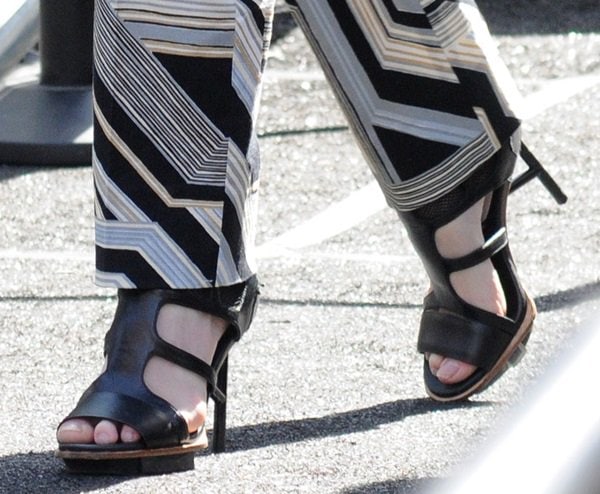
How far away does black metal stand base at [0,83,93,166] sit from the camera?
2934 millimetres

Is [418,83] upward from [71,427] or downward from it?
upward

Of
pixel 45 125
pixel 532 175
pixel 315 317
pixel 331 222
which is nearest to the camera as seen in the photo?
pixel 315 317

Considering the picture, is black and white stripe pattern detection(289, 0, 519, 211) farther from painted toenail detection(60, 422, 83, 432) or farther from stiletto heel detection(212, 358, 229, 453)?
painted toenail detection(60, 422, 83, 432)

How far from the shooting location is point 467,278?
4.77ft

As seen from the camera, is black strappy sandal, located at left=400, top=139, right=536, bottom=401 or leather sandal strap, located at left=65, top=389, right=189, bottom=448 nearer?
leather sandal strap, located at left=65, top=389, right=189, bottom=448

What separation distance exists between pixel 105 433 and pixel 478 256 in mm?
517

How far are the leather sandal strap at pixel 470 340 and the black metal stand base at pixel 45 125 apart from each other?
1623 mm

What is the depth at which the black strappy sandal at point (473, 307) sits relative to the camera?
142 cm

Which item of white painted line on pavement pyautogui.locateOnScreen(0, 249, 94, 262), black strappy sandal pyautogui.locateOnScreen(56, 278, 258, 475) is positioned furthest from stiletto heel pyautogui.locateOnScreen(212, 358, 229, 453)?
white painted line on pavement pyautogui.locateOnScreen(0, 249, 94, 262)

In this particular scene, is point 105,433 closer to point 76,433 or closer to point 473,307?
point 76,433

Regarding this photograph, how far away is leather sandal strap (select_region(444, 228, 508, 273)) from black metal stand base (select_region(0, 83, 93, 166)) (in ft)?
5.34

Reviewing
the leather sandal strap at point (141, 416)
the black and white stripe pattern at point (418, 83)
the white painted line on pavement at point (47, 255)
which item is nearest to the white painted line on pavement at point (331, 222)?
the white painted line on pavement at point (47, 255)

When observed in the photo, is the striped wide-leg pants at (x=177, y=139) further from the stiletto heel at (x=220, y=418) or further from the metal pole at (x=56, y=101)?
the metal pole at (x=56, y=101)

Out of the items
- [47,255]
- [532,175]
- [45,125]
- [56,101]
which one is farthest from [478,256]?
[56,101]
